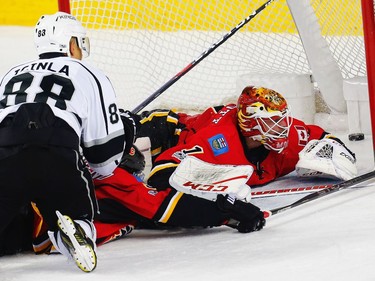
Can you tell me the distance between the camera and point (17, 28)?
25.0ft

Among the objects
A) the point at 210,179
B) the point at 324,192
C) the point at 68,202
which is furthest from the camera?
the point at 324,192

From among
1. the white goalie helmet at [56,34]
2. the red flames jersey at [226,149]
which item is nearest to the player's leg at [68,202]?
the white goalie helmet at [56,34]

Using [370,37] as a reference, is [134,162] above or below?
below

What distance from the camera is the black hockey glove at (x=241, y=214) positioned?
10.8 feet

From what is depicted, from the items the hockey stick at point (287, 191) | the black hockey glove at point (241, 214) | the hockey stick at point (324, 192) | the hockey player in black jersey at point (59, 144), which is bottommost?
the hockey stick at point (287, 191)

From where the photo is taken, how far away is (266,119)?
389cm

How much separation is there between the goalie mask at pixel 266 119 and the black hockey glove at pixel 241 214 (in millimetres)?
618

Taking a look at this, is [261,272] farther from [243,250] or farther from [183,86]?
[183,86]

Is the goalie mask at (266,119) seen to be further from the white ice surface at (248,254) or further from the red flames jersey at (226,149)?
the white ice surface at (248,254)

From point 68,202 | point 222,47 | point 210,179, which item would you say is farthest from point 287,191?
point 222,47

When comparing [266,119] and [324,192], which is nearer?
[324,192]

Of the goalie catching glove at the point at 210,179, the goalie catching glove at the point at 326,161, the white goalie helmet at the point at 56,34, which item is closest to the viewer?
the white goalie helmet at the point at 56,34

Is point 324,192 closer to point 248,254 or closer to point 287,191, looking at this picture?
point 287,191

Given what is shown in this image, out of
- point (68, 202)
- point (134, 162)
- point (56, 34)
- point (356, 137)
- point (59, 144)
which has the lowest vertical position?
point (356, 137)
